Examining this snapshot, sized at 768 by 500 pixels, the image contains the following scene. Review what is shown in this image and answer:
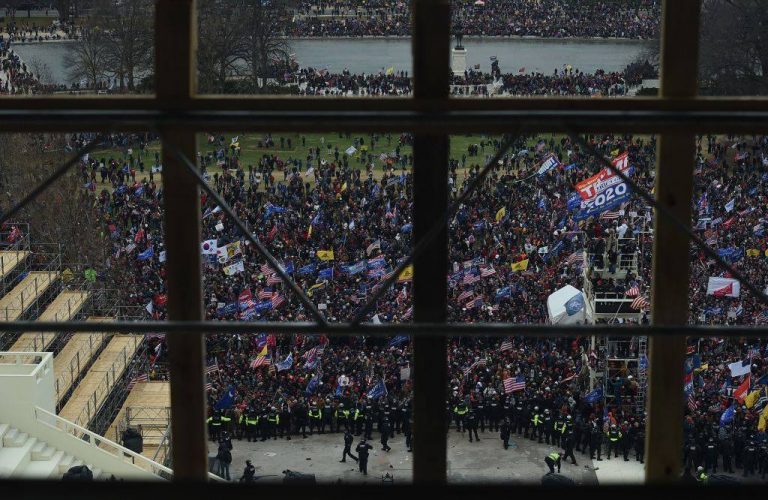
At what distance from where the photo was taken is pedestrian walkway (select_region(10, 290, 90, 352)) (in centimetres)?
2466

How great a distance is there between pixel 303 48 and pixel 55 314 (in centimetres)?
4383

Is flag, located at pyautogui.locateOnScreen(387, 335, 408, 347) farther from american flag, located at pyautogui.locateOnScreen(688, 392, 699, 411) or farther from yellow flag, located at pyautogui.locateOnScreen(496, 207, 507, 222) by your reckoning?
yellow flag, located at pyautogui.locateOnScreen(496, 207, 507, 222)

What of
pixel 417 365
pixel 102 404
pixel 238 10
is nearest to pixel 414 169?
pixel 417 365

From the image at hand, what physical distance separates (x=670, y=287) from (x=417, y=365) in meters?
1.17

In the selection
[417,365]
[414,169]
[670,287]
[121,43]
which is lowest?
[417,365]

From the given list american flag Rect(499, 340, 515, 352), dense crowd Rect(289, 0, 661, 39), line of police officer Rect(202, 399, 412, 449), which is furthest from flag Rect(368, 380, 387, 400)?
dense crowd Rect(289, 0, 661, 39)

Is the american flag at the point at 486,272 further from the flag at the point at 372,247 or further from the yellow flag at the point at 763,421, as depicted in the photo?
the yellow flag at the point at 763,421

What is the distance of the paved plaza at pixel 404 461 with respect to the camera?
19531mm

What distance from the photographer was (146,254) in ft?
99.2

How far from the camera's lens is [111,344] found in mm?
25547

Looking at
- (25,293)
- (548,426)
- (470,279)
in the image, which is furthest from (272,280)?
(548,426)

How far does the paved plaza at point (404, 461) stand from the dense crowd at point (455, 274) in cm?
36

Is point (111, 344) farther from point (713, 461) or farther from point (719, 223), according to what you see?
point (719, 223)

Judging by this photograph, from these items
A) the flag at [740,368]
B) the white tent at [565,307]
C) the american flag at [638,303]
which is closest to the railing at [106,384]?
the white tent at [565,307]
